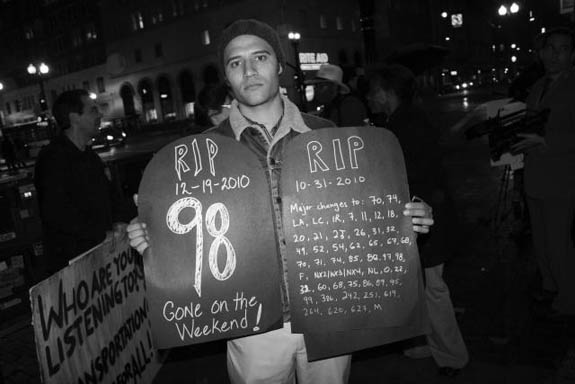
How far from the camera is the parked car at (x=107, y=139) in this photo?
30.3 meters

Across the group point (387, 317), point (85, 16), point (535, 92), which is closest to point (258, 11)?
point (85, 16)

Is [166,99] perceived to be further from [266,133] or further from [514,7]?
[266,133]

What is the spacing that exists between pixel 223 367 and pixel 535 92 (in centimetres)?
377

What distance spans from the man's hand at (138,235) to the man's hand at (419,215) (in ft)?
3.60

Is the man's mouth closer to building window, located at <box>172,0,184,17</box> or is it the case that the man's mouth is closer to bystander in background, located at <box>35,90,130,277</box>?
bystander in background, located at <box>35,90,130,277</box>

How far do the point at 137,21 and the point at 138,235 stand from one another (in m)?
55.3

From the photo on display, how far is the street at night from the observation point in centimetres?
194

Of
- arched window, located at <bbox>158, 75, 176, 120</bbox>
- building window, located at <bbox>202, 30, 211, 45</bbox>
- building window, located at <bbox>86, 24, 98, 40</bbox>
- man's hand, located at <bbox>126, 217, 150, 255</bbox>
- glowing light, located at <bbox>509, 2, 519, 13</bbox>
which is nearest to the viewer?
man's hand, located at <bbox>126, 217, 150, 255</bbox>

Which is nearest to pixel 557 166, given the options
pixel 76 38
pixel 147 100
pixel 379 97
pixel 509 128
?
pixel 509 128

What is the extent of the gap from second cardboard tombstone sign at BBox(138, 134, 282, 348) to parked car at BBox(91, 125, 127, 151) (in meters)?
30.5

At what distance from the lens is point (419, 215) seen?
195 cm

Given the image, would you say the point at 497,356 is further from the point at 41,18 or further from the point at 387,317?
the point at 41,18

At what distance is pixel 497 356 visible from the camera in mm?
3607

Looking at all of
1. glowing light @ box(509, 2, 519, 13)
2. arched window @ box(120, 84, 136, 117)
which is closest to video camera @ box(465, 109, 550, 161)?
glowing light @ box(509, 2, 519, 13)
